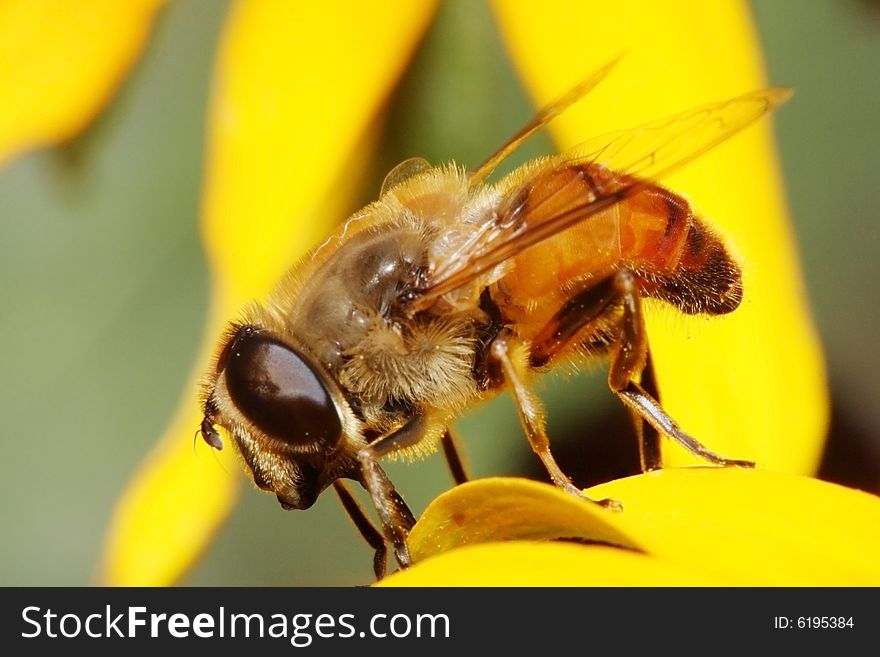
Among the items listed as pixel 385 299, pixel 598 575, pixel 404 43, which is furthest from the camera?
pixel 404 43

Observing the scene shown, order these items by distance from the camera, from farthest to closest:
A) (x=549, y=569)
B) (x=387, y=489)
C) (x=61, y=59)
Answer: (x=61, y=59)
(x=387, y=489)
(x=549, y=569)

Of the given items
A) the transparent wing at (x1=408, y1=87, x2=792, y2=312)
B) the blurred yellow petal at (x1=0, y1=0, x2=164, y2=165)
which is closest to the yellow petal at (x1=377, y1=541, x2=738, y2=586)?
the transparent wing at (x1=408, y1=87, x2=792, y2=312)

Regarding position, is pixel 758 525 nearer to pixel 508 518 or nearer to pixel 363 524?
pixel 508 518

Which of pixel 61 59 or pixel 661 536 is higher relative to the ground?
pixel 61 59

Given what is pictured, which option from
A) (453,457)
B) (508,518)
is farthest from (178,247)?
(508,518)

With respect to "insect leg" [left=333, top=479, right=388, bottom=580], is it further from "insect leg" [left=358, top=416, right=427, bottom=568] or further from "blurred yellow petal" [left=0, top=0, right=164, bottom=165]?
"blurred yellow petal" [left=0, top=0, right=164, bottom=165]
